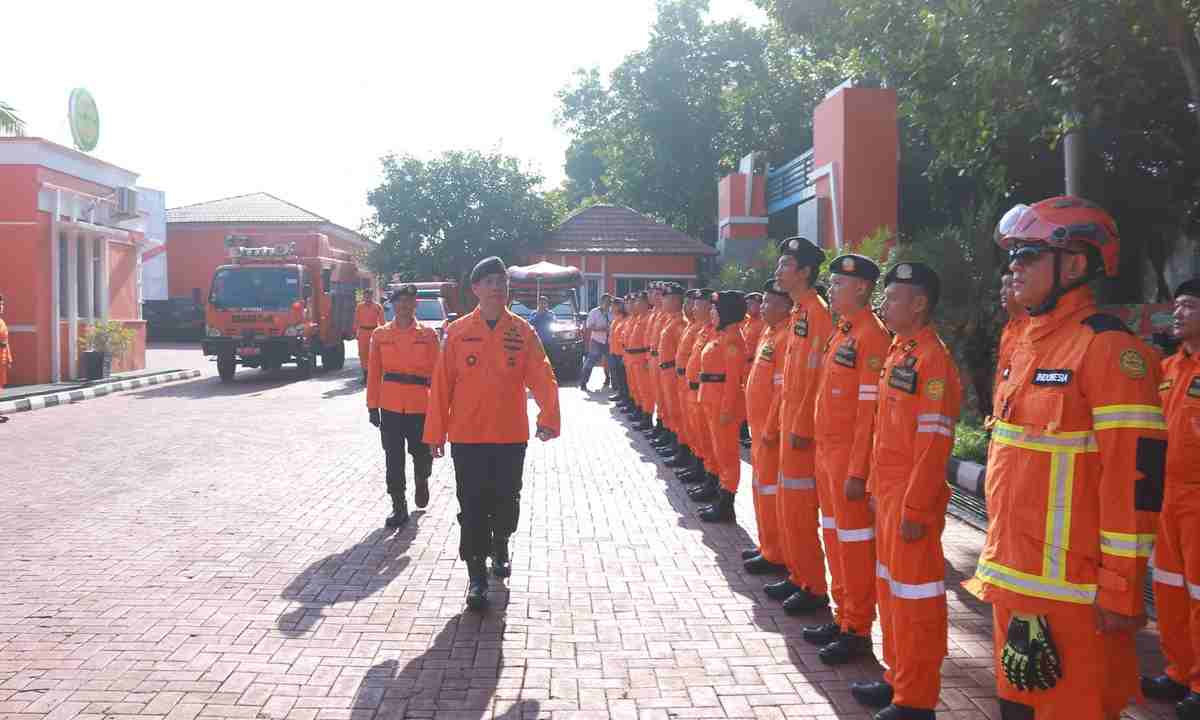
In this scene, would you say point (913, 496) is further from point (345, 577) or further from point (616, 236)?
point (616, 236)

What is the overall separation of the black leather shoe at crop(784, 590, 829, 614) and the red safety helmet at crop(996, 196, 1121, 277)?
9.55ft

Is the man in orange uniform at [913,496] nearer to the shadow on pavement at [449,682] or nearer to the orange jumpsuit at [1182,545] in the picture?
the orange jumpsuit at [1182,545]

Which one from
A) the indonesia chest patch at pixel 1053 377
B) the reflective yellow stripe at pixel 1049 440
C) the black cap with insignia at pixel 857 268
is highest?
the black cap with insignia at pixel 857 268

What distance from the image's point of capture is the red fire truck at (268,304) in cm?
2177

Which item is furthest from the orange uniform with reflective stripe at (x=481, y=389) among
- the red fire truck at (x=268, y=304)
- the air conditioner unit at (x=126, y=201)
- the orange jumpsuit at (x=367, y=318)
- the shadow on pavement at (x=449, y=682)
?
the air conditioner unit at (x=126, y=201)

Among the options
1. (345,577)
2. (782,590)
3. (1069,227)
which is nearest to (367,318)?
(345,577)

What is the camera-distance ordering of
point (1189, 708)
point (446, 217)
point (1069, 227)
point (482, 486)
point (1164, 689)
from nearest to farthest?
point (1069, 227)
point (1189, 708)
point (1164, 689)
point (482, 486)
point (446, 217)

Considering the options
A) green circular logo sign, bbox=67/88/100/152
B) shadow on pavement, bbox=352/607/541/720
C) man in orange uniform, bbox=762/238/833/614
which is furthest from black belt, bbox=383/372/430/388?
green circular logo sign, bbox=67/88/100/152

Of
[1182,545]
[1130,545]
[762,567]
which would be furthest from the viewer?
[762,567]

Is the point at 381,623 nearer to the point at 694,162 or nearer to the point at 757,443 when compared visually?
the point at 757,443

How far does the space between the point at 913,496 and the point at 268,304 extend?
2020cm

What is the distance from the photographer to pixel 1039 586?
125 inches

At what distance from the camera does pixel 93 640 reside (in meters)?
5.20

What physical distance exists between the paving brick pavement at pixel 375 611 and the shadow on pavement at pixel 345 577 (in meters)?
0.02
